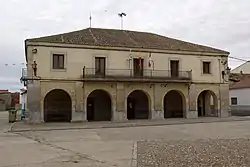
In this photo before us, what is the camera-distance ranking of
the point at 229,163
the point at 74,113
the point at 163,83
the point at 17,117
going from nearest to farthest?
the point at 229,163, the point at 74,113, the point at 163,83, the point at 17,117

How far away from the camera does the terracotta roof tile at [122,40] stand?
95.1ft

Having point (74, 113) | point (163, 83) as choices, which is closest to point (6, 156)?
point (74, 113)

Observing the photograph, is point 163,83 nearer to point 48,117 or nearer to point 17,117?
point 48,117

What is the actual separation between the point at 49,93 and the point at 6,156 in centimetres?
1900

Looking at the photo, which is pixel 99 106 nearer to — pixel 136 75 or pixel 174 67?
pixel 136 75

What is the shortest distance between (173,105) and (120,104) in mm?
6830

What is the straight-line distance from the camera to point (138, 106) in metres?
32.9

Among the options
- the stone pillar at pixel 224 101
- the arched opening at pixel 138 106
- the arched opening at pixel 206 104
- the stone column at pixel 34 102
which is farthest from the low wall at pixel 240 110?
the stone column at pixel 34 102

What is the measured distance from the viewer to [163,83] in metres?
30.5

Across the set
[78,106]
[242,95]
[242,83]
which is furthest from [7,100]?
[78,106]

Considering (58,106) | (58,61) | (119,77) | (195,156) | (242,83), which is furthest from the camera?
(242,83)

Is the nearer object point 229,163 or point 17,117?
point 229,163

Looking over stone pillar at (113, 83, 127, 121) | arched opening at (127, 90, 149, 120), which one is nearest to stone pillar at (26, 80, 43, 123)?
stone pillar at (113, 83, 127, 121)

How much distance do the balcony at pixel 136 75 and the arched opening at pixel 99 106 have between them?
2587 millimetres
